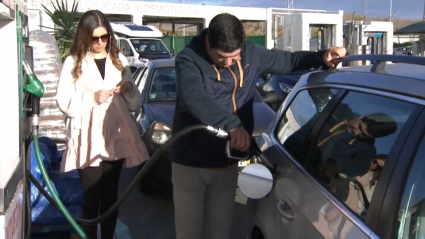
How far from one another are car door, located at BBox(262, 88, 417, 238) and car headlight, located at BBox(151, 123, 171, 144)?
2.66 metres

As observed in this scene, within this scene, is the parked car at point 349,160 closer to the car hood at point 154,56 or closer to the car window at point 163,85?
the car window at point 163,85

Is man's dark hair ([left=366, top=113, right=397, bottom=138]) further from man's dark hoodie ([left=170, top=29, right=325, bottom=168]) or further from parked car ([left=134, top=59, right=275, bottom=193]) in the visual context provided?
parked car ([left=134, top=59, right=275, bottom=193])

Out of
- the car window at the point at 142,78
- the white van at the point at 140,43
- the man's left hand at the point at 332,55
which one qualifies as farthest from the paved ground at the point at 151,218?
the white van at the point at 140,43

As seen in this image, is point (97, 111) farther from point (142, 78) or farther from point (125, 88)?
point (142, 78)

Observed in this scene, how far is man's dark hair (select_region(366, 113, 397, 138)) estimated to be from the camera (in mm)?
2053

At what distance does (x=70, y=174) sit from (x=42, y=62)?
128 inches

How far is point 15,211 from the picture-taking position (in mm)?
2143

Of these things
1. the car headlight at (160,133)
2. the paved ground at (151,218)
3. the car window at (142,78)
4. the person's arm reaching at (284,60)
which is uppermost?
the person's arm reaching at (284,60)

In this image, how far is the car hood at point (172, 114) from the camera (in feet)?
18.7

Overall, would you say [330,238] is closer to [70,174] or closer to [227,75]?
[227,75]

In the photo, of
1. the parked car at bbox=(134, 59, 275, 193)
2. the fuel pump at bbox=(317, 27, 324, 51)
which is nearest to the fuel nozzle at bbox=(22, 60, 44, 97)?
the parked car at bbox=(134, 59, 275, 193)

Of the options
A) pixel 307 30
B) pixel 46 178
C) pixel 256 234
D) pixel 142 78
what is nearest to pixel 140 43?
pixel 307 30

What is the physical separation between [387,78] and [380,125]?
0.64 ft

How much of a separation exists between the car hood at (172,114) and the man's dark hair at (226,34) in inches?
112
